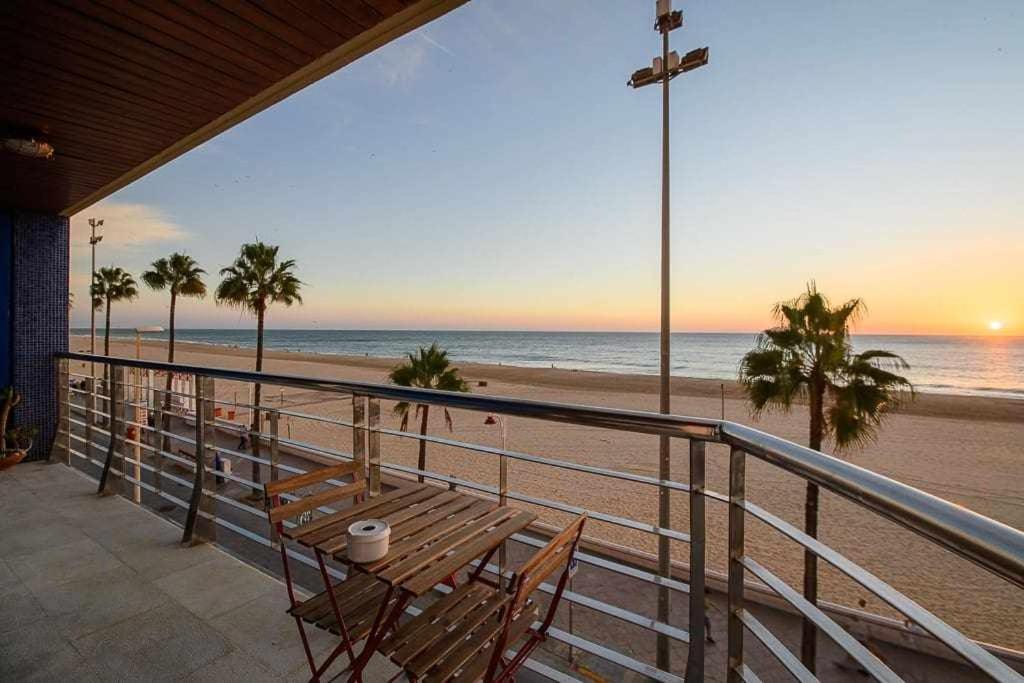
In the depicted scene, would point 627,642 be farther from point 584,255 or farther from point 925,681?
point 584,255

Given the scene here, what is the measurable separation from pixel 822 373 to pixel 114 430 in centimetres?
964

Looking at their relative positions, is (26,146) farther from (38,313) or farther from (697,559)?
(697,559)

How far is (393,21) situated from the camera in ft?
7.19

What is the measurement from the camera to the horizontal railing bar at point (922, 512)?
51 cm

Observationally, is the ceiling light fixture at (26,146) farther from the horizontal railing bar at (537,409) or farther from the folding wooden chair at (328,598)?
the folding wooden chair at (328,598)

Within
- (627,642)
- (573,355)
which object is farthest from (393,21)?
(573,355)

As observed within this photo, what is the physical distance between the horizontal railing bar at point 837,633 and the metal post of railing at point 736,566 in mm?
91

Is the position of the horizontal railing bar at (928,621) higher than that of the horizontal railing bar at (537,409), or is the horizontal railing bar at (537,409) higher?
the horizontal railing bar at (537,409)

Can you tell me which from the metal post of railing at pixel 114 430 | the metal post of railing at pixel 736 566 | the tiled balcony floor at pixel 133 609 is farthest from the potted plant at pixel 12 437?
the metal post of railing at pixel 736 566

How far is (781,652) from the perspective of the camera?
1086 mm

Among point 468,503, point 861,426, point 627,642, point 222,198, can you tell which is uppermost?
point 222,198

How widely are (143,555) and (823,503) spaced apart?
1223 cm

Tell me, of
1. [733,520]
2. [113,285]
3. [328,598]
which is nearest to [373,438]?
[328,598]

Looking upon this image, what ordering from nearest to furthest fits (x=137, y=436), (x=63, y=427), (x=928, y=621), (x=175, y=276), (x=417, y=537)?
(x=928, y=621)
(x=417, y=537)
(x=63, y=427)
(x=137, y=436)
(x=175, y=276)
